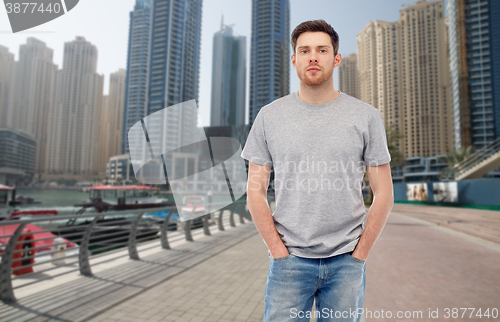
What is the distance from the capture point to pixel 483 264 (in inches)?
240

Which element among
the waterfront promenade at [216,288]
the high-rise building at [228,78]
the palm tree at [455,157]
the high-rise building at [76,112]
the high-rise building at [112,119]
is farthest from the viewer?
the high-rise building at [228,78]

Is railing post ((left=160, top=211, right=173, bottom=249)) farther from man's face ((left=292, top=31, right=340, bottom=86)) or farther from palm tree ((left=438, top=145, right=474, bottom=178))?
palm tree ((left=438, top=145, right=474, bottom=178))

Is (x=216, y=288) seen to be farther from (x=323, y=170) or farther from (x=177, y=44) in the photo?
(x=177, y=44)

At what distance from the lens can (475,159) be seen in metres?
28.9

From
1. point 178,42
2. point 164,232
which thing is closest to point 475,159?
point 164,232

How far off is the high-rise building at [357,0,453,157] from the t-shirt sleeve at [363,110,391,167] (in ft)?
312

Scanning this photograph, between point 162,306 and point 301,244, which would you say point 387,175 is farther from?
point 162,306

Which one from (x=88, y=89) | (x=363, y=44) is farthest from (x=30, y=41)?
(x=363, y=44)

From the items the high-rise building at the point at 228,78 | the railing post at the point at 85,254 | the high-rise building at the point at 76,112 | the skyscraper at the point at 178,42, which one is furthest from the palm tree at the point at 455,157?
the high-rise building at the point at 76,112

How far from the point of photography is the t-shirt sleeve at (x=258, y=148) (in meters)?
1.41

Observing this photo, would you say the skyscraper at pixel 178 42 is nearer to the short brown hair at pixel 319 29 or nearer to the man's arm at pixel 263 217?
the short brown hair at pixel 319 29

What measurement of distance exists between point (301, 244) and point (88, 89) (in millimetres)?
143168

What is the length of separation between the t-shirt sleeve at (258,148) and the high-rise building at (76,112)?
121855 mm

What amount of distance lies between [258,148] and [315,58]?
49 cm
